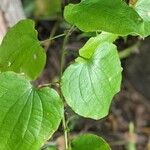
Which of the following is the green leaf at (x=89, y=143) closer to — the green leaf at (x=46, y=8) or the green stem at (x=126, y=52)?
the green stem at (x=126, y=52)

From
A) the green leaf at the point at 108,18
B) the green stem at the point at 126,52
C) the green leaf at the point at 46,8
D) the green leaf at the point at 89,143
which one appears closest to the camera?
the green leaf at the point at 108,18

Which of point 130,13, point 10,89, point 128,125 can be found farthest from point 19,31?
point 128,125

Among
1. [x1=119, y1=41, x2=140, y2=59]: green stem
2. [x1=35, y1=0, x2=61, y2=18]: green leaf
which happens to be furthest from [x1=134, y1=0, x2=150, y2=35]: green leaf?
[x1=35, y1=0, x2=61, y2=18]: green leaf

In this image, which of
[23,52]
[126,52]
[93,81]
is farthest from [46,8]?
[93,81]

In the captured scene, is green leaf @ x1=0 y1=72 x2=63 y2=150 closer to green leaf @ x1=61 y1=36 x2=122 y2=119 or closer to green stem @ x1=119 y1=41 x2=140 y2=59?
green leaf @ x1=61 y1=36 x2=122 y2=119

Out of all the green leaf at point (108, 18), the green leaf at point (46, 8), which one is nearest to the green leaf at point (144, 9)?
the green leaf at point (108, 18)

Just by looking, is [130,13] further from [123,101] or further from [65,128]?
[123,101]

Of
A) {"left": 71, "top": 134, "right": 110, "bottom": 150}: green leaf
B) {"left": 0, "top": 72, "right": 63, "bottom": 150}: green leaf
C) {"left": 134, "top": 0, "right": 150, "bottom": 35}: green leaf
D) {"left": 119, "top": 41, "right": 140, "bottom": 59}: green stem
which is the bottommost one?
{"left": 119, "top": 41, "right": 140, "bottom": 59}: green stem
